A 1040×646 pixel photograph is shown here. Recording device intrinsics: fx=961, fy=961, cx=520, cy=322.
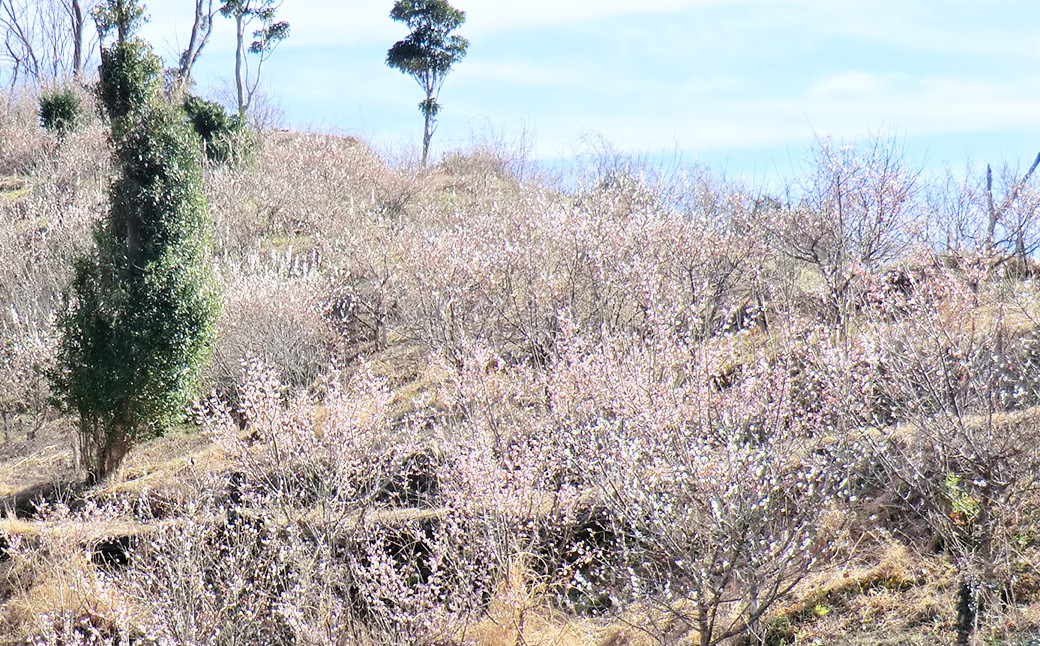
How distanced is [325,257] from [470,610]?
13489mm

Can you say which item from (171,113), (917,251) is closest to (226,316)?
(171,113)

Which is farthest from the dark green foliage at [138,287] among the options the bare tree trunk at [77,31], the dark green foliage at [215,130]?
the bare tree trunk at [77,31]

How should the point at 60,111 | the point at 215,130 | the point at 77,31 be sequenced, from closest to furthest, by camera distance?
the point at 215,130 → the point at 60,111 → the point at 77,31

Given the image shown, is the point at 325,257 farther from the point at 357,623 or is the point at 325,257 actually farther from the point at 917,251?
the point at 357,623

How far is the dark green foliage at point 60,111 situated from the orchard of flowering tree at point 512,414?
564 cm

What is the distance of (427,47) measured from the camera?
101 ft

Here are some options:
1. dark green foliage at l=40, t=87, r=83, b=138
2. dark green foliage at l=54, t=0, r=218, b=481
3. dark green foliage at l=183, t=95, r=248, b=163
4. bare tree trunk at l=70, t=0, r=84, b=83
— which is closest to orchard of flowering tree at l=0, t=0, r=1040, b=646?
dark green foliage at l=54, t=0, r=218, b=481

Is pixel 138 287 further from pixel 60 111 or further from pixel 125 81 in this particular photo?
pixel 60 111

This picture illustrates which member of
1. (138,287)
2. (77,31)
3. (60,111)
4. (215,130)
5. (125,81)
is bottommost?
(138,287)

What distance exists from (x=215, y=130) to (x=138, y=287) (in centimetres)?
1499

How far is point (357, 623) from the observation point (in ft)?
25.1

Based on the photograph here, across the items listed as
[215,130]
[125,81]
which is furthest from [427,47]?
[125,81]

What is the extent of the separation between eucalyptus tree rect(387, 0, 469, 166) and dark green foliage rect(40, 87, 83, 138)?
31.8 ft

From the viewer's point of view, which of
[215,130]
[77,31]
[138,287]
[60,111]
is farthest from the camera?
[77,31]
